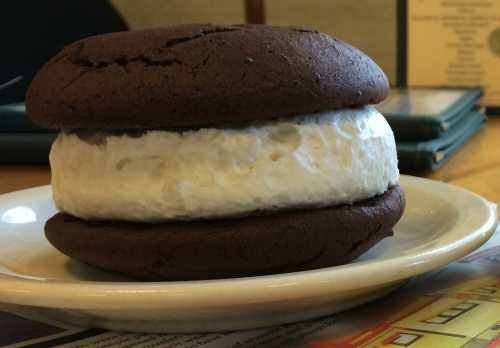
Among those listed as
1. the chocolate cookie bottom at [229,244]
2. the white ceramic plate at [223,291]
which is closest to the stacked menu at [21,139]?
the white ceramic plate at [223,291]

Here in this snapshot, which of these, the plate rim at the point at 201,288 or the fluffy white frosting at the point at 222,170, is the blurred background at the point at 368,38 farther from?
the plate rim at the point at 201,288

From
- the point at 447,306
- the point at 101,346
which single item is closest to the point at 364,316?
the point at 447,306

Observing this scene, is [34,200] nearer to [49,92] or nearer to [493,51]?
[49,92]

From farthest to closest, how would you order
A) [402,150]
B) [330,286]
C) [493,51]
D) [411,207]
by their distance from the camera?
[493,51] → [402,150] → [411,207] → [330,286]

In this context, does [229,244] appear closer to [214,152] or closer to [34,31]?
[214,152]

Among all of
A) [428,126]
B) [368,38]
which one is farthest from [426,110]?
[368,38]

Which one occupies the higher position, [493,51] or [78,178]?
[78,178]

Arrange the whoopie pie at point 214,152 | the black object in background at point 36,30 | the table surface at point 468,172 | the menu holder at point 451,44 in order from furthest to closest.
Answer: the black object in background at point 36,30, the menu holder at point 451,44, the table surface at point 468,172, the whoopie pie at point 214,152
